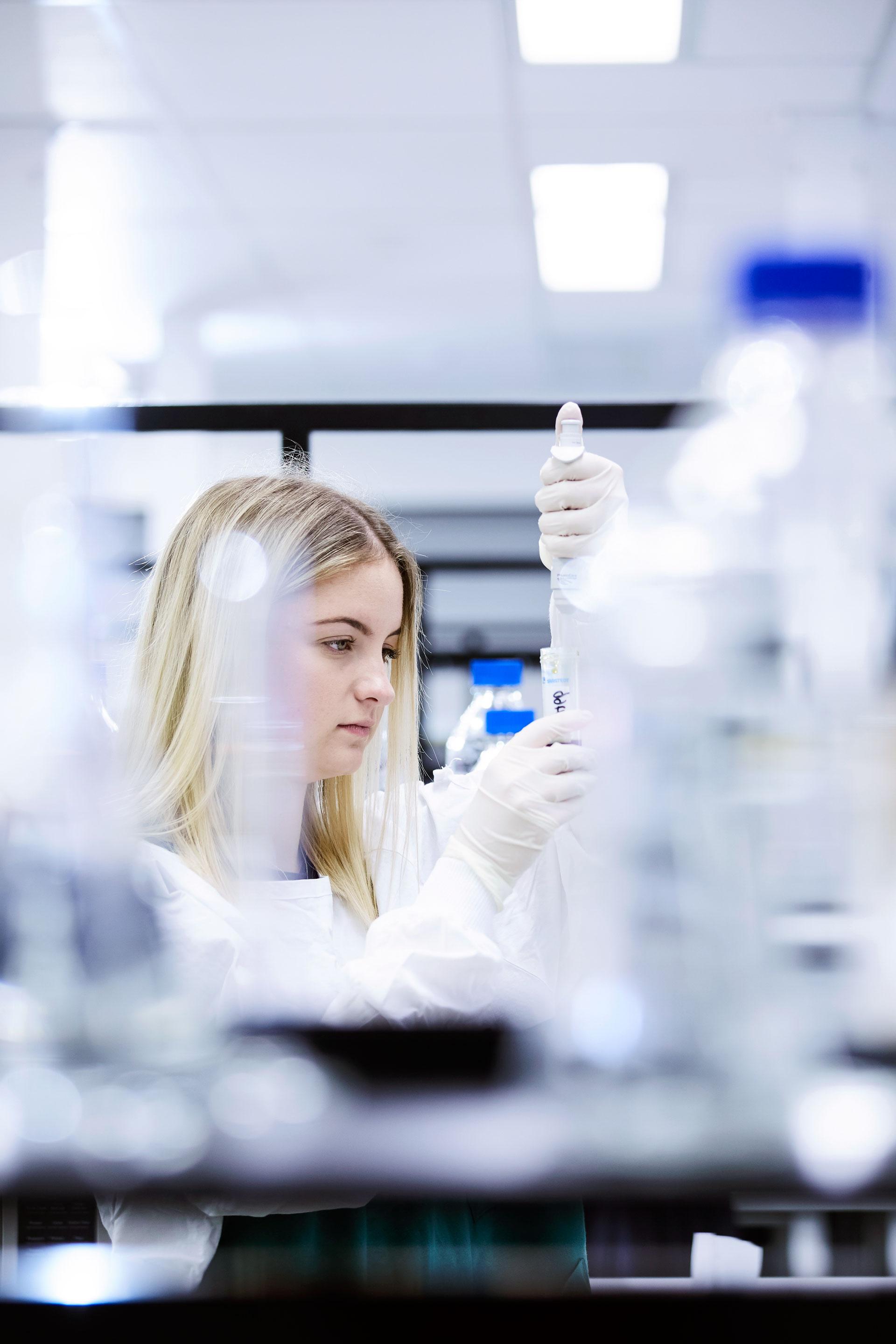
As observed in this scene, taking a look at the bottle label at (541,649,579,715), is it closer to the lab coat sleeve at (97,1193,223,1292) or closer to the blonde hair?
the blonde hair

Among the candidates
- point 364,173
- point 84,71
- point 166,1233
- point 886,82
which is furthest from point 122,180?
point 166,1233

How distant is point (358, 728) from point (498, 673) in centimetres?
18

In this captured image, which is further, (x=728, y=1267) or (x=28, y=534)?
(x=28, y=534)

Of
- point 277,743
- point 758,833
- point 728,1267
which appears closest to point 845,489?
point 758,833

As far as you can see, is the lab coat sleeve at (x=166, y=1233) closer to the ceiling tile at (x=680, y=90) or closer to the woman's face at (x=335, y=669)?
the woman's face at (x=335, y=669)

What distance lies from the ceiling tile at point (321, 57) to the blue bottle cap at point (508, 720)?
4.34 feet

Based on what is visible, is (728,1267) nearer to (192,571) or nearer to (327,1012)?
(327,1012)

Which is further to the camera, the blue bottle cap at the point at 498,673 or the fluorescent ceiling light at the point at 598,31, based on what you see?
the fluorescent ceiling light at the point at 598,31

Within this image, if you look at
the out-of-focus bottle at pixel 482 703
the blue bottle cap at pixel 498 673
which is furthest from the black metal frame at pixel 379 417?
the blue bottle cap at pixel 498 673

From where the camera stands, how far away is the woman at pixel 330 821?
1.96 feet

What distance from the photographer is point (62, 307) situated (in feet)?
9.75

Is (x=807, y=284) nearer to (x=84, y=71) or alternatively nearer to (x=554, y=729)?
(x=554, y=729)

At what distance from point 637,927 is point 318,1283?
0.76 ft

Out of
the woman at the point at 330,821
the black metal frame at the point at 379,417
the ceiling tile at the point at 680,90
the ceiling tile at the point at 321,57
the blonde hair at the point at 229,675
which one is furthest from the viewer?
the ceiling tile at the point at 680,90
